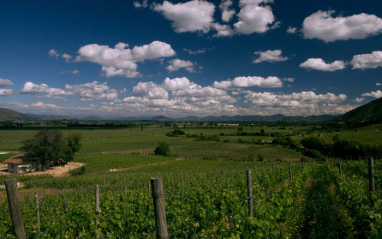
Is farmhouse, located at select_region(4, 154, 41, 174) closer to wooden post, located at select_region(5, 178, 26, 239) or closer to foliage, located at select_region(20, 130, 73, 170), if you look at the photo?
foliage, located at select_region(20, 130, 73, 170)

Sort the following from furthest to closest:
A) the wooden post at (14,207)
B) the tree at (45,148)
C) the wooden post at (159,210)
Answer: the tree at (45,148), the wooden post at (14,207), the wooden post at (159,210)

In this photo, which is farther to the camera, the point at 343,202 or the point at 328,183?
the point at 328,183

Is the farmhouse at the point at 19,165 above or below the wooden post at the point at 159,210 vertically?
below

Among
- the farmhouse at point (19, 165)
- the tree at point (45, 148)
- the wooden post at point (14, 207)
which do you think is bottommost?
the farmhouse at point (19, 165)

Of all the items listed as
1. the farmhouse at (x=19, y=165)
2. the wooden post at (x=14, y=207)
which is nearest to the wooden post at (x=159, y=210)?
the wooden post at (x=14, y=207)

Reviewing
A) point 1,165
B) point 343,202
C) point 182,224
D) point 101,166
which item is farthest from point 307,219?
point 1,165

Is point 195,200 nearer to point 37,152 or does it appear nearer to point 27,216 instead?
point 27,216

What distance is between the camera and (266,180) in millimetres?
11938

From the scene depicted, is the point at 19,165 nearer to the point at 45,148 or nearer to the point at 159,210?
the point at 45,148

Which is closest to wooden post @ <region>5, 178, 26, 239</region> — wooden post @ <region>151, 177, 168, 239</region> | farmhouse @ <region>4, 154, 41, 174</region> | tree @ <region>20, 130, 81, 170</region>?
wooden post @ <region>151, 177, 168, 239</region>

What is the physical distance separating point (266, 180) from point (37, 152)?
40.9 meters

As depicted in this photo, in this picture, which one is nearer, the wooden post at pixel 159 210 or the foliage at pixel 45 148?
the wooden post at pixel 159 210

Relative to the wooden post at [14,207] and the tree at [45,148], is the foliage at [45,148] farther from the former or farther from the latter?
the wooden post at [14,207]

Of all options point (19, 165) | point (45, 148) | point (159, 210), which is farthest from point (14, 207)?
point (19, 165)
